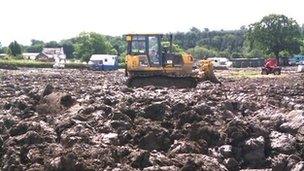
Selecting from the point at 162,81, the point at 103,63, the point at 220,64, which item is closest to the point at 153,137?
the point at 162,81

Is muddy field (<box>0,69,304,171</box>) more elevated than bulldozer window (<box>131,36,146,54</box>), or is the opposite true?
bulldozer window (<box>131,36,146,54</box>)

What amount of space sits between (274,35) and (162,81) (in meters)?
64.3

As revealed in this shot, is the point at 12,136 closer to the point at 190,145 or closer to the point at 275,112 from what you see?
the point at 190,145

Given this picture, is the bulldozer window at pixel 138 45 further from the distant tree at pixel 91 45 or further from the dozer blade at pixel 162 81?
the distant tree at pixel 91 45

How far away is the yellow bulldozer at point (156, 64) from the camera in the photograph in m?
30.0

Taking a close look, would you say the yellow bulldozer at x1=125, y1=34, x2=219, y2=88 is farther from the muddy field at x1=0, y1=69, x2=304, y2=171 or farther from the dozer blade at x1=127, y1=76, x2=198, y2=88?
the muddy field at x1=0, y1=69, x2=304, y2=171

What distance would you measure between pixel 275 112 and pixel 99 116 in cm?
469

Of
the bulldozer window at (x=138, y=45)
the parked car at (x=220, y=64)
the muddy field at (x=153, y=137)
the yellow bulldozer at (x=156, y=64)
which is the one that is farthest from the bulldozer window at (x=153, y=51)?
the parked car at (x=220, y=64)

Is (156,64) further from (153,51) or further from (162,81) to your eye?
(162,81)

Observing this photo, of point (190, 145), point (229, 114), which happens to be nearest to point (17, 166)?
point (190, 145)

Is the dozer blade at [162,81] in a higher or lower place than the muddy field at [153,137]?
lower

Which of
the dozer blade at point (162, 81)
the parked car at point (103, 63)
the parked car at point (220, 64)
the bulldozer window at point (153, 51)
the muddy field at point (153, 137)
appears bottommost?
the parked car at point (220, 64)

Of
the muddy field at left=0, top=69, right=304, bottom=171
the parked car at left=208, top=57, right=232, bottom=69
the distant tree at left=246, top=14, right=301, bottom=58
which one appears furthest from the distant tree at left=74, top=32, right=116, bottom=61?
the muddy field at left=0, top=69, right=304, bottom=171

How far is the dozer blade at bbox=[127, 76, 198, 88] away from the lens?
2971 centimetres
